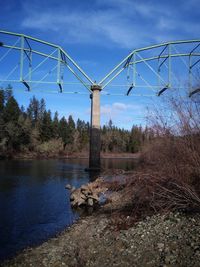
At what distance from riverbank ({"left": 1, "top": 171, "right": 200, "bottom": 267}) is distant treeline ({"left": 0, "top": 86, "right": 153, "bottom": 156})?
49.6 m

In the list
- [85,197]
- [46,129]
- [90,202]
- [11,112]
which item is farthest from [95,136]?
[46,129]

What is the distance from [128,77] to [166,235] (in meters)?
34.9

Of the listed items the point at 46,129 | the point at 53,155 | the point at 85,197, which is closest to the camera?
the point at 85,197

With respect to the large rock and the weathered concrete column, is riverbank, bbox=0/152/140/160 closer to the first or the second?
the weathered concrete column

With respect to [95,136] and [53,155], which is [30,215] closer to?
[95,136]

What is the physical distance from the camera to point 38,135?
315ft

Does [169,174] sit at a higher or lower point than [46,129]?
lower

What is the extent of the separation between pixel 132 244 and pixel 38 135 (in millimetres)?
89512

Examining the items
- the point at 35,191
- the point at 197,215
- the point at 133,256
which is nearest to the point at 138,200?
the point at 197,215

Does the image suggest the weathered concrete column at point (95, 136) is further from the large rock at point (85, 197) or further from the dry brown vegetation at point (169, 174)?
the dry brown vegetation at point (169, 174)

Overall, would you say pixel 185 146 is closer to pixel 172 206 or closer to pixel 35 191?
pixel 172 206

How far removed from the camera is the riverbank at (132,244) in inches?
283

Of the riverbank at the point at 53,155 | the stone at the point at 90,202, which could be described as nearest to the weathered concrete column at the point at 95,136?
the stone at the point at 90,202

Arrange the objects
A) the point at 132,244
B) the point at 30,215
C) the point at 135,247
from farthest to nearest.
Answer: the point at 30,215, the point at 132,244, the point at 135,247
